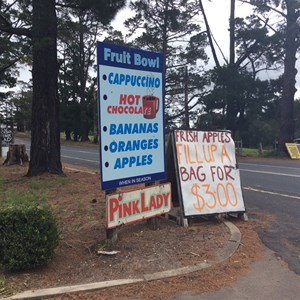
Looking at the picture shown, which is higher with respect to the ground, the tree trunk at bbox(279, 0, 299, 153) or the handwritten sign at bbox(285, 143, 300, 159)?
the tree trunk at bbox(279, 0, 299, 153)

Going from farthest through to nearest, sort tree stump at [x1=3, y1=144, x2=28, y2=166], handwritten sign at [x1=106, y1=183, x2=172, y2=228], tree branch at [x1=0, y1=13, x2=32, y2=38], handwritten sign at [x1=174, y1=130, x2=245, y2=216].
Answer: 1. tree stump at [x1=3, y1=144, x2=28, y2=166]
2. tree branch at [x1=0, y1=13, x2=32, y2=38]
3. handwritten sign at [x1=174, y1=130, x2=245, y2=216]
4. handwritten sign at [x1=106, y1=183, x2=172, y2=228]

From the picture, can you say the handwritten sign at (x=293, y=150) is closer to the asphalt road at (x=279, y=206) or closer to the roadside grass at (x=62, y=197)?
the asphalt road at (x=279, y=206)

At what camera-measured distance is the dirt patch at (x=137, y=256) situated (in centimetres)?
373

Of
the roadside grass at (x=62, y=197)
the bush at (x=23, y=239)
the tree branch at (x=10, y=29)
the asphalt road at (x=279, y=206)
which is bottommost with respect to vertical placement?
the asphalt road at (x=279, y=206)

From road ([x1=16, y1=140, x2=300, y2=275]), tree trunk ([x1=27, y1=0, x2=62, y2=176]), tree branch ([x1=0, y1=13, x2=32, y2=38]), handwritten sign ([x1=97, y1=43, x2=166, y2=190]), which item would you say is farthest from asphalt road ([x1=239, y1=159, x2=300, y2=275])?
tree branch ([x1=0, y1=13, x2=32, y2=38])

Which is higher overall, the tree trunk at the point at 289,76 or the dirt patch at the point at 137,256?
the tree trunk at the point at 289,76

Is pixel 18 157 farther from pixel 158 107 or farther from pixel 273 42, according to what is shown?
pixel 273 42

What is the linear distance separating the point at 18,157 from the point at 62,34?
5.48 m

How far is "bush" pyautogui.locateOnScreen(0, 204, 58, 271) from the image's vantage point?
3902mm

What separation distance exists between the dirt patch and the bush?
Result: 0.46 feet

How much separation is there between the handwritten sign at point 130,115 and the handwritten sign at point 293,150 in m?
20.4

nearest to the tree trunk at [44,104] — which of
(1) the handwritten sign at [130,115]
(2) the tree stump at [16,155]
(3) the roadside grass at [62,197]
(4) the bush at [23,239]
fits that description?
(3) the roadside grass at [62,197]

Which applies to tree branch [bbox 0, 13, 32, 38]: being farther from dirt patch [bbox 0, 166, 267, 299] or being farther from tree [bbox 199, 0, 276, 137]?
tree [bbox 199, 0, 276, 137]

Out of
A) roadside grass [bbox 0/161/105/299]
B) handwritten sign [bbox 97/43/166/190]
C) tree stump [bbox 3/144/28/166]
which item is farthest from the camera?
tree stump [bbox 3/144/28/166]
